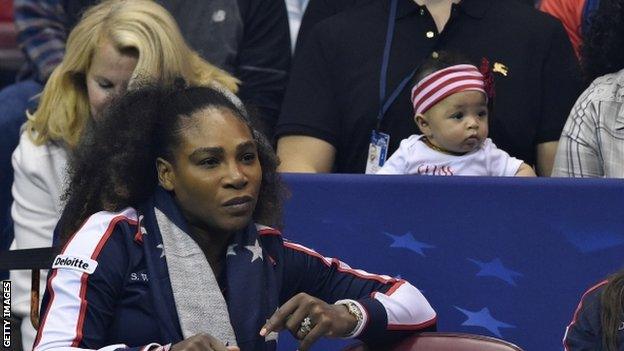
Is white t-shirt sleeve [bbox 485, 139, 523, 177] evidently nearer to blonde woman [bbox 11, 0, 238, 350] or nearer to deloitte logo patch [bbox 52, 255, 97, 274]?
blonde woman [bbox 11, 0, 238, 350]

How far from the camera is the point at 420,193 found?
4.89 metres

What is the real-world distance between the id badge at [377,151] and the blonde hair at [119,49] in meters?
0.55

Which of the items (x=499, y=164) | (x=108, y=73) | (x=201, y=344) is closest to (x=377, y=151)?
(x=499, y=164)

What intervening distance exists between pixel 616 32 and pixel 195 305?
230 centimetres

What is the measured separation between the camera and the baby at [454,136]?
5.30 metres

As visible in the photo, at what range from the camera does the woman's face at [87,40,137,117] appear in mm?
5273

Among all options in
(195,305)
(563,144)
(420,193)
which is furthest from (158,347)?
(563,144)

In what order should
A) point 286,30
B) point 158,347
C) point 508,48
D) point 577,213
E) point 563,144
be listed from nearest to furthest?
point 158,347 < point 577,213 < point 563,144 < point 508,48 < point 286,30

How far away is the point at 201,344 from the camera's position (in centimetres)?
348

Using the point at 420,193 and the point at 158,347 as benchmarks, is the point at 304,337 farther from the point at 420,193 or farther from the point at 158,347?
the point at 420,193

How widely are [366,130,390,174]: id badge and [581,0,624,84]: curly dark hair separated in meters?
0.79

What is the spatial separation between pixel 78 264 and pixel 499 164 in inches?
81.4

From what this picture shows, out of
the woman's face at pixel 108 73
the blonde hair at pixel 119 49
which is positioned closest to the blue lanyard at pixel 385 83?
the blonde hair at pixel 119 49

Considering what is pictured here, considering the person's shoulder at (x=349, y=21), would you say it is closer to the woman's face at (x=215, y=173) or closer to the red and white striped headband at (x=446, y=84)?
the red and white striped headband at (x=446, y=84)
